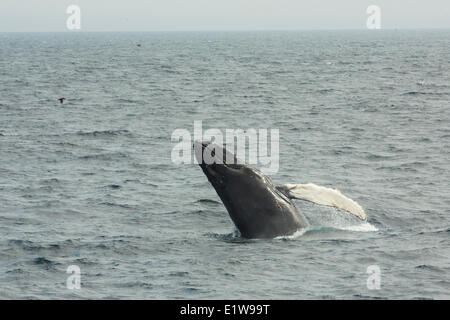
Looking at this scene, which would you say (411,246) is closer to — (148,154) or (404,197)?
(404,197)

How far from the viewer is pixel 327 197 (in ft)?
55.1

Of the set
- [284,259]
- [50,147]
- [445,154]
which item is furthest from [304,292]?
[50,147]

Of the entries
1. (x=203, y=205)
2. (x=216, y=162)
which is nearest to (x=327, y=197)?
(x=216, y=162)

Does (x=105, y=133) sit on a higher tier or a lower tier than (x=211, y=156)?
lower

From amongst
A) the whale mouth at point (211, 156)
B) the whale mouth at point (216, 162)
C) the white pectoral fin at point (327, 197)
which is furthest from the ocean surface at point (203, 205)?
the whale mouth at point (211, 156)

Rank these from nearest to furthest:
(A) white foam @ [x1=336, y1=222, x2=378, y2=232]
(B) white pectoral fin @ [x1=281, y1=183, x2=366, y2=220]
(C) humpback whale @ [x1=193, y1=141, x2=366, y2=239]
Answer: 1. (B) white pectoral fin @ [x1=281, y1=183, x2=366, y2=220]
2. (C) humpback whale @ [x1=193, y1=141, x2=366, y2=239]
3. (A) white foam @ [x1=336, y1=222, x2=378, y2=232]

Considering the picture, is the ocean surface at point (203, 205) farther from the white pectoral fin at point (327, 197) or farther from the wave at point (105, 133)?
the white pectoral fin at point (327, 197)

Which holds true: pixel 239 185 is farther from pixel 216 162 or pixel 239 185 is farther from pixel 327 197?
pixel 327 197

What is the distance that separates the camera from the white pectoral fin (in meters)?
16.7

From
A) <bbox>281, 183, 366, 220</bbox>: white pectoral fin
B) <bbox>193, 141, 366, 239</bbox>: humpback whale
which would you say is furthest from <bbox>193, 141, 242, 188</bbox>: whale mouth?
<bbox>281, 183, 366, 220</bbox>: white pectoral fin

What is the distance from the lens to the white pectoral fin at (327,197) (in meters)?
16.7

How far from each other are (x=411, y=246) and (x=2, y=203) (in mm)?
12684

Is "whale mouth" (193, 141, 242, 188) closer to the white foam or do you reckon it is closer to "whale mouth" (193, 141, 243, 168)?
"whale mouth" (193, 141, 243, 168)
